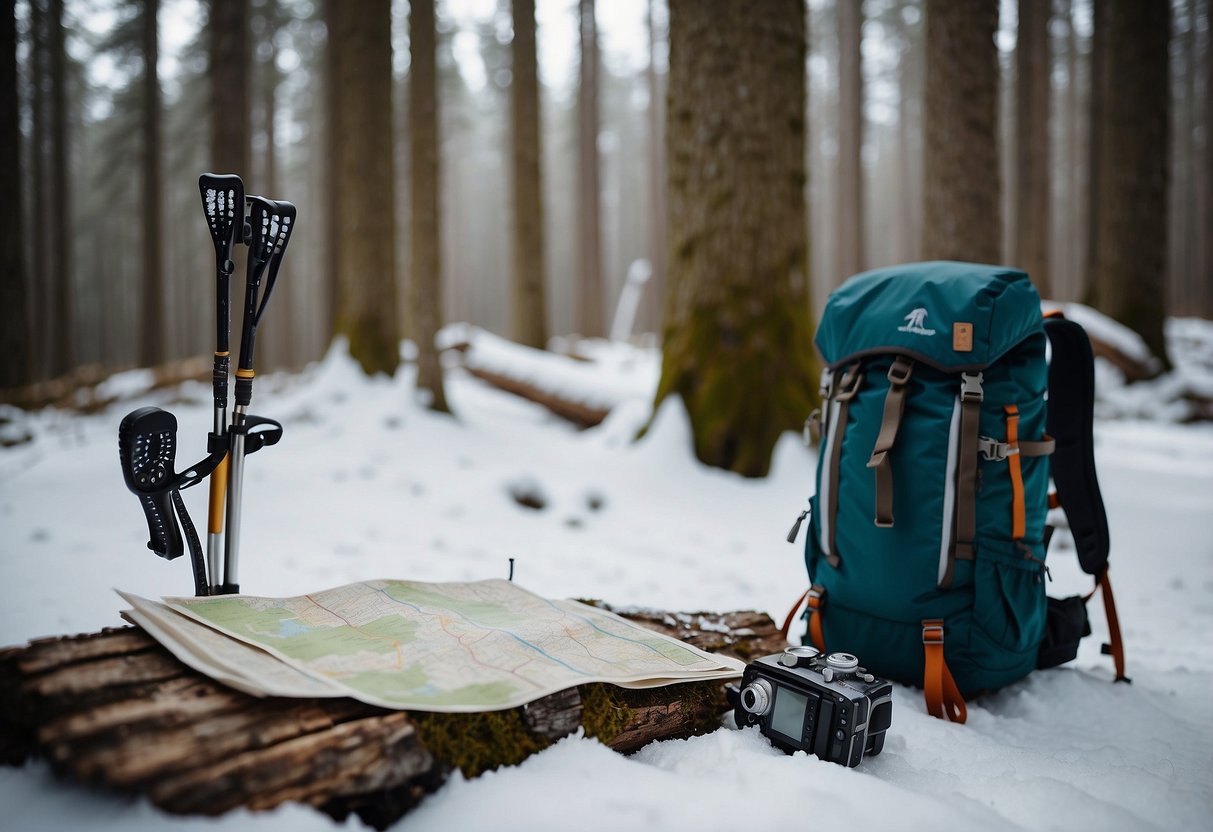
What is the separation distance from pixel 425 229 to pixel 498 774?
20.8ft

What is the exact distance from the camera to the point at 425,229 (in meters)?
7.12

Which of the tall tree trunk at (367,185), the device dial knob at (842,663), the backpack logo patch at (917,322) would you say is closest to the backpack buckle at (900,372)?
the backpack logo patch at (917,322)

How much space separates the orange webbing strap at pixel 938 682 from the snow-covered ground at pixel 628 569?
8 cm

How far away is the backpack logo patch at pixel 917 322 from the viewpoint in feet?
7.39

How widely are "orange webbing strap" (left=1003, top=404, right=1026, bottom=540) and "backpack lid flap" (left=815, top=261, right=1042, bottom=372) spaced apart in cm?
19

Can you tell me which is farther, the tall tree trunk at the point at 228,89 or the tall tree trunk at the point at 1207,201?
the tall tree trunk at the point at 1207,201

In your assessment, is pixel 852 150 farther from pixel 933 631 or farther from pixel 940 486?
pixel 933 631

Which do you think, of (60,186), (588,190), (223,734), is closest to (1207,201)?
(588,190)

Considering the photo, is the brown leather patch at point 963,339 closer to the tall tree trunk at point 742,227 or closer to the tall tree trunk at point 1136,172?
the tall tree trunk at point 742,227

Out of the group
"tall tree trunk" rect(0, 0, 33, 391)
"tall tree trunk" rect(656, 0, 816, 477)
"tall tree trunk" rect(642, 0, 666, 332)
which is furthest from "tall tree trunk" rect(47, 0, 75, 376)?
"tall tree trunk" rect(656, 0, 816, 477)

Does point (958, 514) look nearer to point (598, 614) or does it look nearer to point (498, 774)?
point (598, 614)

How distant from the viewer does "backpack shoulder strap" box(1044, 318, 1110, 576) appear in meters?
2.62

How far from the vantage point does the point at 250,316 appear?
2.08 m

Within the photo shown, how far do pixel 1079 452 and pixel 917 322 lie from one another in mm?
975
